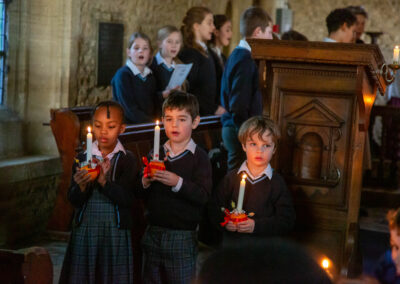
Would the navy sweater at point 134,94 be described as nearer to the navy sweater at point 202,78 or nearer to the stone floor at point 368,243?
the navy sweater at point 202,78

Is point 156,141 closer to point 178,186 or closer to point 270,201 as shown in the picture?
point 178,186

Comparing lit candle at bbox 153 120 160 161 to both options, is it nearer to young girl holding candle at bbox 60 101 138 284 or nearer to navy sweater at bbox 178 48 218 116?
young girl holding candle at bbox 60 101 138 284

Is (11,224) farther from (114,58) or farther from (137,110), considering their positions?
(114,58)

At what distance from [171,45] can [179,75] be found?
0.90 ft

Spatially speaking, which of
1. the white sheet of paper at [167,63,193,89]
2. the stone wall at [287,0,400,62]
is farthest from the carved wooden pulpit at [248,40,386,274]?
the stone wall at [287,0,400,62]

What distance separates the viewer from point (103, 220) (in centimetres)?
338

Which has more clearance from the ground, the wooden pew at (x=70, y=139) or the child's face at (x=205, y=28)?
the child's face at (x=205, y=28)

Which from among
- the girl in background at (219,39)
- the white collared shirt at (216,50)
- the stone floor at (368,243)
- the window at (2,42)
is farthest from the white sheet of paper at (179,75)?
the stone floor at (368,243)

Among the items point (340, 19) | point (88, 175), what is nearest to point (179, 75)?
point (340, 19)

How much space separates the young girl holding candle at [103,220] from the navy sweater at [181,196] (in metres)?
0.12

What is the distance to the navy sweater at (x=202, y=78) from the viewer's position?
262 inches

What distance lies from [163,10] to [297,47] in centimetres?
486

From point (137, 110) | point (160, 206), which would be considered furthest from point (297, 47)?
point (137, 110)

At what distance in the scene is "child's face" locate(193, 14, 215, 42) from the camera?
21.9 ft
